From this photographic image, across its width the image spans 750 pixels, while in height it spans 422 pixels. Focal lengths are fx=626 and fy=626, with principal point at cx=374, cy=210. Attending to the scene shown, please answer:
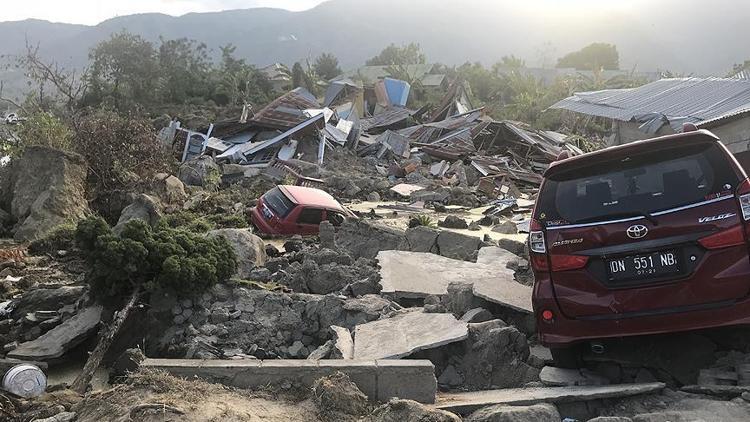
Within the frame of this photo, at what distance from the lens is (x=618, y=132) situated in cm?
1861

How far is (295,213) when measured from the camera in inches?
542

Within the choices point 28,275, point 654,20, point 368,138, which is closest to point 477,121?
point 368,138

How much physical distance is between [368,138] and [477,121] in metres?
5.55

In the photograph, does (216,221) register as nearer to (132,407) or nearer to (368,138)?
(132,407)

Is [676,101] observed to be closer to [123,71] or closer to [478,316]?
[478,316]

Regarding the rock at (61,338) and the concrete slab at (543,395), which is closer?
the concrete slab at (543,395)

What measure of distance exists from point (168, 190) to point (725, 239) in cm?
1612

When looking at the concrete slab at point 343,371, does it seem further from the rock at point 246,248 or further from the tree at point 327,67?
the tree at point 327,67

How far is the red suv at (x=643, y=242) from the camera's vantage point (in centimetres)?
407

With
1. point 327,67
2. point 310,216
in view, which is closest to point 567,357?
point 310,216

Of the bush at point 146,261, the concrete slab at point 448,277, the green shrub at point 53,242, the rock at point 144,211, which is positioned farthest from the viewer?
the rock at point 144,211

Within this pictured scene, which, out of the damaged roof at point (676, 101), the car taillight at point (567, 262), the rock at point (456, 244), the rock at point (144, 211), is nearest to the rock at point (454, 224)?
the damaged roof at point (676, 101)

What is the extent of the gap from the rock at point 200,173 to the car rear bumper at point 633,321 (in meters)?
18.8

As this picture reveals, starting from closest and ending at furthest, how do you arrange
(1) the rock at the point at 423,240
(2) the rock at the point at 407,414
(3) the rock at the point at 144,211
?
1. (2) the rock at the point at 407,414
2. (1) the rock at the point at 423,240
3. (3) the rock at the point at 144,211
